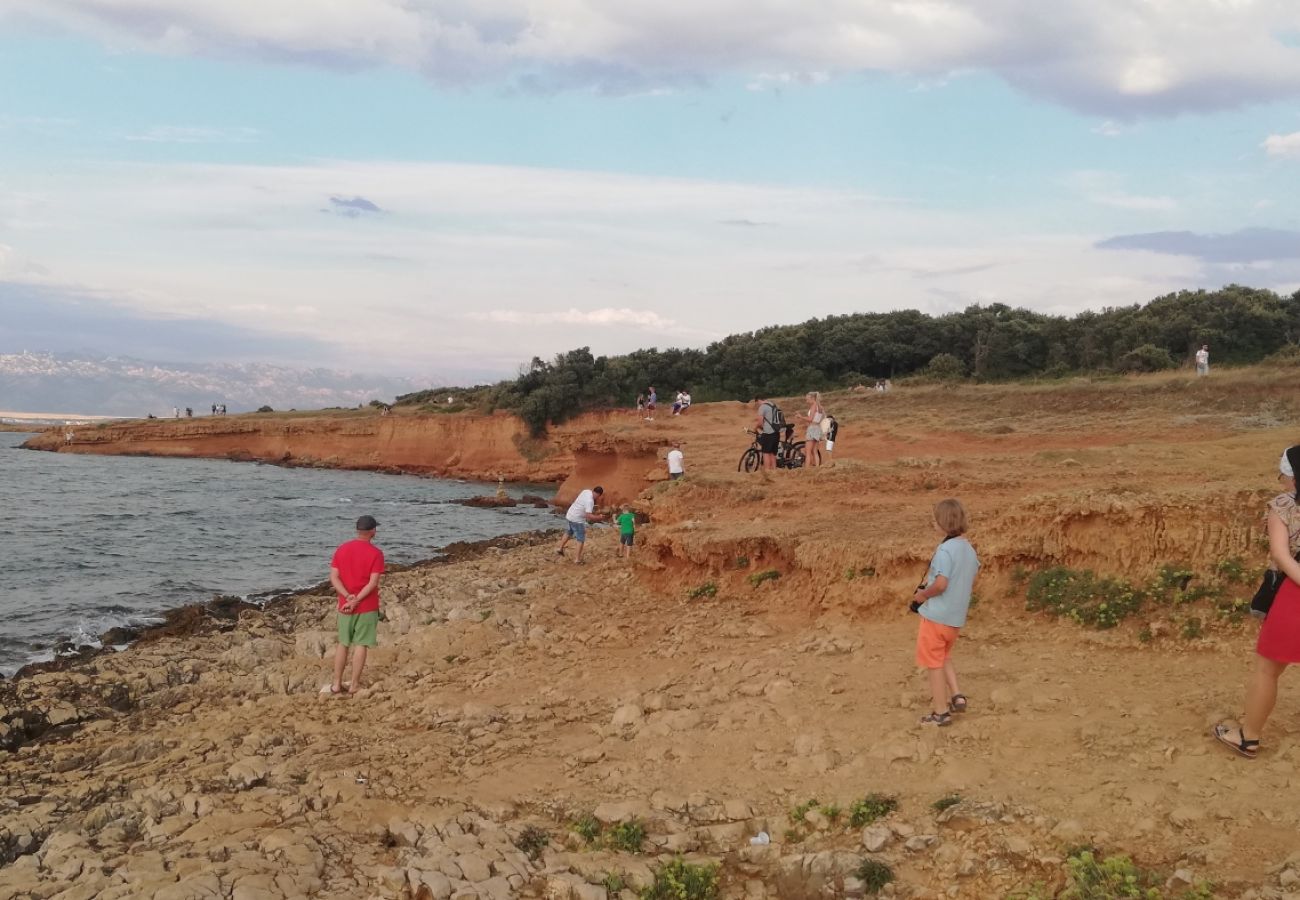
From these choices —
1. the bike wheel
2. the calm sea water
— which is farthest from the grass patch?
the calm sea water

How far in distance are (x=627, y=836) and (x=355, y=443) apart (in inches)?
2235

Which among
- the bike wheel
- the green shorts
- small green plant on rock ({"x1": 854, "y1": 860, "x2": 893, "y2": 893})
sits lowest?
small green plant on rock ({"x1": 854, "y1": 860, "x2": 893, "y2": 893})

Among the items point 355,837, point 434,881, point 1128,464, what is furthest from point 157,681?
point 1128,464

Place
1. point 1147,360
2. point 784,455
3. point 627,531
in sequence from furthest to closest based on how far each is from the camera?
1. point 1147,360
2. point 784,455
3. point 627,531

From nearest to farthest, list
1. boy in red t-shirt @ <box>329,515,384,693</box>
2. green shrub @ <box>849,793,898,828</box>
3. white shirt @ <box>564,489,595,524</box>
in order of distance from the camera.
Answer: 1. green shrub @ <box>849,793,898,828</box>
2. boy in red t-shirt @ <box>329,515,384,693</box>
3. white shirt @ <box>564,489,595,524</box>

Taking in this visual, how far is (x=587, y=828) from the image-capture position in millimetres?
5805

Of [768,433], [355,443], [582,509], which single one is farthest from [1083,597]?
[355,443]

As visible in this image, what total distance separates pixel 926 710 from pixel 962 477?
8.91 m

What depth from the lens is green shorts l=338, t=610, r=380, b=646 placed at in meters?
9.12

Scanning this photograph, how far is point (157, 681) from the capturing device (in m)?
11.3

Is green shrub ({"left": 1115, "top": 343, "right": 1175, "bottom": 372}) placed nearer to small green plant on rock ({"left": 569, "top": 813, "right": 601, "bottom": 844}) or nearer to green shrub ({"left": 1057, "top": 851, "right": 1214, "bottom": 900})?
green shrub ({"left": 1057, "top": 851, "right": 1214, "bottom": 900})

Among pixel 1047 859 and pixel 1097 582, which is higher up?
pixel 1097 582

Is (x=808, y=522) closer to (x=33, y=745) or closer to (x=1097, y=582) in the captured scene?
(x=1097, y=582)

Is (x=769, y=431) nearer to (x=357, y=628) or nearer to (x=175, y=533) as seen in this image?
(x=357, y=628)
